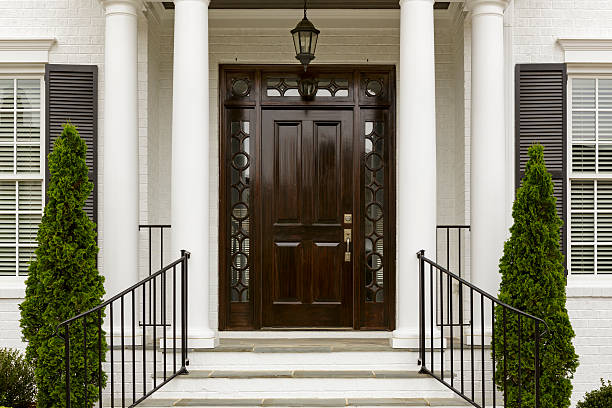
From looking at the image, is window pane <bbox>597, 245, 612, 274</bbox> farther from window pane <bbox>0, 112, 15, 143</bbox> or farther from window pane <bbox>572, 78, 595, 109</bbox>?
window pane <bbox>0, 112, 15, 143</bbox>

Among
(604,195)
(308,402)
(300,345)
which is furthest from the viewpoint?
(604,195)

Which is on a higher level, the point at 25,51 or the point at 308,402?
the point at 25,51

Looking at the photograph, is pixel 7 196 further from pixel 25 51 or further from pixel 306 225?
pixel 306 225

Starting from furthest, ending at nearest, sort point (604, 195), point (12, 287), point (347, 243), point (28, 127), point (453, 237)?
point (347, 243)
point (453, 237)
point (28, 127)
point (604, 195)
point (12, 287)

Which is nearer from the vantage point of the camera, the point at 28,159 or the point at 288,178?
the point at 28,159

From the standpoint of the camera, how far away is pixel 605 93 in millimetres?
7773

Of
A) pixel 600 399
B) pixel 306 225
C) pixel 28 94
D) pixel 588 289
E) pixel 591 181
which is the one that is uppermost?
pixel 28 94

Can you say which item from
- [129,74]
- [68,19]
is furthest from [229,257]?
[68,19]

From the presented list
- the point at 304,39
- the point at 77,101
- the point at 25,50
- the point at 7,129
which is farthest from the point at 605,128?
the point at 7,129

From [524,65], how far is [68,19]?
16.1ft

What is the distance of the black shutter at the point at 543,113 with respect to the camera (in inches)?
291

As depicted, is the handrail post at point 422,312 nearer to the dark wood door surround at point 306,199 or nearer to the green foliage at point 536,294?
the green foliage at point 536,294

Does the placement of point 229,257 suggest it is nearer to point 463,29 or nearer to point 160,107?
point 160,107

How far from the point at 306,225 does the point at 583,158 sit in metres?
3.19
